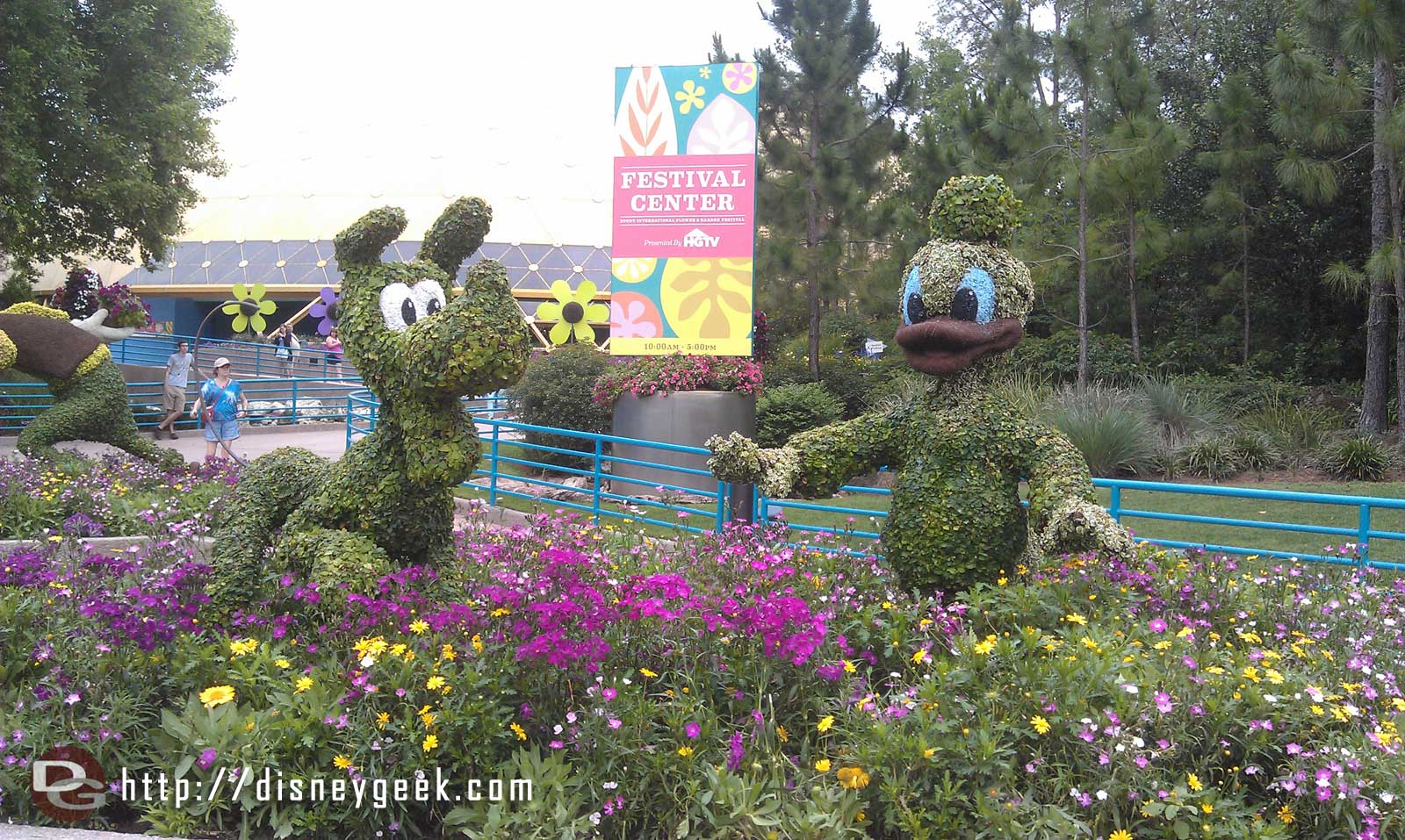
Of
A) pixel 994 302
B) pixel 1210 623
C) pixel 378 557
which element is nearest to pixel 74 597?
pixel 378 557

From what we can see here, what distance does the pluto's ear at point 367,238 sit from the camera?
14.6 ft

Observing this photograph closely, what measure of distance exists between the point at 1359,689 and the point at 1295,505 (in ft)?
25.7

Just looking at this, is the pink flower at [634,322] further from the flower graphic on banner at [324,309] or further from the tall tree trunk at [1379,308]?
the flower graphic on banner at [324,309]

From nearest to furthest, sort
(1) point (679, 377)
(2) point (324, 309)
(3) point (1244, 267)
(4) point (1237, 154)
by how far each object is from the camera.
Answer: (1) point (679, 377) → (4) point (1237, 154) → (3) point (1244, 267) → (2) point (324, 309)

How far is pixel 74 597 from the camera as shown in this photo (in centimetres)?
440

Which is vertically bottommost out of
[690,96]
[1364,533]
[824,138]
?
[1364,533]

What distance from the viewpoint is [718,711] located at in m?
3.61

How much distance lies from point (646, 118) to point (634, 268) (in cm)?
168

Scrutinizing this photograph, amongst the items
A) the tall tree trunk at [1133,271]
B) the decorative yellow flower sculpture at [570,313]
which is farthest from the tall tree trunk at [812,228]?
the tall tree trunk at [1133,271]

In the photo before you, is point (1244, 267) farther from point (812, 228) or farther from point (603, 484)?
point (603, 484)

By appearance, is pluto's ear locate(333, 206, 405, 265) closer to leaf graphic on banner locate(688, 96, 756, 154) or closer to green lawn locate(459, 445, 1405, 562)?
green lawn locate(459, 445, 1405, 562)

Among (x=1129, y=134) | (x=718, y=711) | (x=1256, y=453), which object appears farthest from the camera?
(x=1129, y=134)

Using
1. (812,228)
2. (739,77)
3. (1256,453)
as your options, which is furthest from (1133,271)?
(739,77)

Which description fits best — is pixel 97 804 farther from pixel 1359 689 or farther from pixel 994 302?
pixel 1359 689
